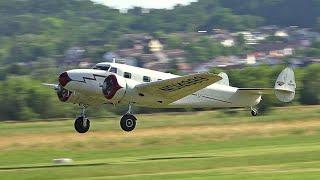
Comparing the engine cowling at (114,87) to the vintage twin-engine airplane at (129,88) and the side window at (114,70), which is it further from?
the side window at (114,70)

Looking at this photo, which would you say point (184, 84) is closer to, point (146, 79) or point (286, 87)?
point (146, 79)

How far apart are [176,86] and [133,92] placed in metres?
2.50

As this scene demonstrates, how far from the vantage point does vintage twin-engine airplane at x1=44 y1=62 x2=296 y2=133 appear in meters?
49.3

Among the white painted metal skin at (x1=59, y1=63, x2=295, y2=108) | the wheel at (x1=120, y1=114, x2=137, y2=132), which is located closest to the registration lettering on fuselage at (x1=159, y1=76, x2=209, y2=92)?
the white painted metal skin at (x1=59, y1=63, x2=295, y2=108)

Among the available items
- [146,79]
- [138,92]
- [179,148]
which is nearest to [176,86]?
[146,79]

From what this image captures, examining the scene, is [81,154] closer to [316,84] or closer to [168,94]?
[168,94]

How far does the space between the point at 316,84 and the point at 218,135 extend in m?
44.5

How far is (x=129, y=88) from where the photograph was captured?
164 ft

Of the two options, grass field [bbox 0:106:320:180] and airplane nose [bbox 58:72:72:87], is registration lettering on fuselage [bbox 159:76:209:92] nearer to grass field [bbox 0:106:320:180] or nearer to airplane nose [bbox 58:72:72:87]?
grass field [bbox 0:106:320:180]

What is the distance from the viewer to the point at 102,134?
3282 inches

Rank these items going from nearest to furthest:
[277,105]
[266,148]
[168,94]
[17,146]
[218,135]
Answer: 1. [168,94]
2. [266,148]
3. [17,146]
4. [218,135]
5. [277,105]

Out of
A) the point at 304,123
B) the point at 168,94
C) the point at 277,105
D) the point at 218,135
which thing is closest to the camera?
the point at 168,94

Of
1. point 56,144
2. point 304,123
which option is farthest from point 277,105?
point 56,144

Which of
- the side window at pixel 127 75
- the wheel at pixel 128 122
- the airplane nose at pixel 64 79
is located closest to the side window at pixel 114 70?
the side window at pixel 127 75
